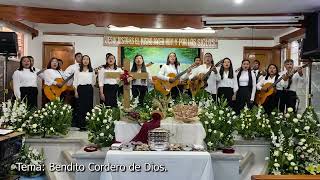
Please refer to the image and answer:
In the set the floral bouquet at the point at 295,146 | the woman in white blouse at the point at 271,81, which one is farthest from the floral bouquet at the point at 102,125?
the woman in white blouse at the point at 271,81

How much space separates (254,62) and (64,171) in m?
4.28

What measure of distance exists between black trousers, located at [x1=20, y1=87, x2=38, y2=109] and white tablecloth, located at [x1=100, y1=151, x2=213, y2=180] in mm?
3141

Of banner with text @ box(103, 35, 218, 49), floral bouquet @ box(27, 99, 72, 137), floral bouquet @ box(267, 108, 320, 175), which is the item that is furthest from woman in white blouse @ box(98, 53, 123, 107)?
floral bouquet @ box(267, 108, 320, 175)

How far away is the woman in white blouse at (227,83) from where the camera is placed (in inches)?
240

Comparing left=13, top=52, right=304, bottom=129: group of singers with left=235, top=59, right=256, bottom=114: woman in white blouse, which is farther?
left=235, top=59, right=256, bottom=114: woman in white blouse

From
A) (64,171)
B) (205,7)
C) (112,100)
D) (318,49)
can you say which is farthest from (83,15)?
(318,49)

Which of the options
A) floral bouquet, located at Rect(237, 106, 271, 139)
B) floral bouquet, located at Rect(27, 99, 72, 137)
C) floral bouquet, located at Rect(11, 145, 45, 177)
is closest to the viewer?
floral bouquet, located at Rect(11, 145, 45, 177)

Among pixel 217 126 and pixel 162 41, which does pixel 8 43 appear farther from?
pixel 217 126

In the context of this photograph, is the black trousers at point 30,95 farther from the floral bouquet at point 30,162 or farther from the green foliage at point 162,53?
the green foliage at point 162,53

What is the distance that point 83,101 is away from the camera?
242 inches

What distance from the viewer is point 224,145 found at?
421 centimetres

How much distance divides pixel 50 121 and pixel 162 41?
3553 millimetres

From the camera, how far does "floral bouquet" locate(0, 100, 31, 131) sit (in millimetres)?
4781

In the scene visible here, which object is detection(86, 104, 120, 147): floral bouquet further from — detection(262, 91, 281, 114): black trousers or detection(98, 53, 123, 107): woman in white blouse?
detection(262, 91, 281, 114): black trousers
